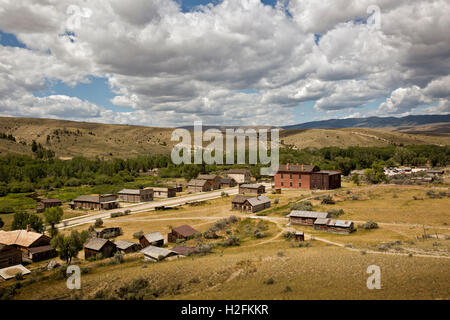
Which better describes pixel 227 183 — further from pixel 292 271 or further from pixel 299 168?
pixel 292 271

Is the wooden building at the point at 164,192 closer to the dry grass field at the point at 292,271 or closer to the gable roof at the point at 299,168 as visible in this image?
the gable roof at the point at 299,168

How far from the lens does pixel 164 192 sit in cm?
8344

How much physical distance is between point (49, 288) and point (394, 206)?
48727 millimetres

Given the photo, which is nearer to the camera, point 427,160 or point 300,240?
point 300,240

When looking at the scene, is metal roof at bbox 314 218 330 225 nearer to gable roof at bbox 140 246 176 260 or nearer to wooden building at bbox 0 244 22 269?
gable roof at bbox 140 246 176 260

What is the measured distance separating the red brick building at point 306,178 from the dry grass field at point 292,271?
107 feet

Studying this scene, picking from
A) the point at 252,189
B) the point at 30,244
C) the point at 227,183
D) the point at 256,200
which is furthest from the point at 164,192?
the point at 30,244

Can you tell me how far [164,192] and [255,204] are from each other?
35.5 meters

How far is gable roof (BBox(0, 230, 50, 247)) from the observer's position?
3997 centimetres

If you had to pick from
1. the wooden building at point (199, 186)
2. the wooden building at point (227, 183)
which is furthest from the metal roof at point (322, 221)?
the wooden building at point (227, 183)

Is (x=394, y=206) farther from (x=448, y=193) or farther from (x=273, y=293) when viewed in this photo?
(x=273, y=293)

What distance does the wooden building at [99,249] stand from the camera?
36219mm

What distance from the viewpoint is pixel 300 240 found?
35.2m
